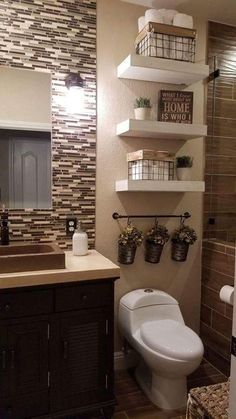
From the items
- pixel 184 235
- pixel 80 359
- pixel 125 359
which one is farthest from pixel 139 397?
pixel 184 235

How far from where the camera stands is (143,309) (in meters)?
2.17

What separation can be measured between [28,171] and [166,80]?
3.88 feet

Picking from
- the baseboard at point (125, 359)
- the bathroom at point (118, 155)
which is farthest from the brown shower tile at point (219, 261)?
the baseboard at point (125, 359)

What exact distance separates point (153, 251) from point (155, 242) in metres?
0.08

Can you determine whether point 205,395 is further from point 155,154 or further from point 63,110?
point 63,110

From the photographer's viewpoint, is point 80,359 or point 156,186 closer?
point 80,359

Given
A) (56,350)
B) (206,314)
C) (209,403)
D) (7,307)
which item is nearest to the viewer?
(209,403)

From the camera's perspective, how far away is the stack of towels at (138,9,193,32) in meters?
2.01

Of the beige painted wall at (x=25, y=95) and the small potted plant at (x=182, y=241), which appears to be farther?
the small potted plant at (x=182, y=241)

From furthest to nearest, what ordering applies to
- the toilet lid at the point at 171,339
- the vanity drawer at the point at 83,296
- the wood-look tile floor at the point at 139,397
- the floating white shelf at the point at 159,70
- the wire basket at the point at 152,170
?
the wire basket at the point at 152,170
the floating white shelf at the point at 159,70
the wood-look tile floor at the point at 139,397
the toilet lid at the point at 171,339
the vanity drawer at the point at 83,296

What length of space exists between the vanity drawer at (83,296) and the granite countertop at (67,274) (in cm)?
6

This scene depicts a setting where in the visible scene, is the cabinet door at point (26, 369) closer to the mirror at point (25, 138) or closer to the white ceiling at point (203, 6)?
the mirror at point (25, 138)

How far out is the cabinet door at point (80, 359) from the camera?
165 cm

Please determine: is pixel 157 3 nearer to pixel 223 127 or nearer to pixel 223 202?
pixel 223 127
